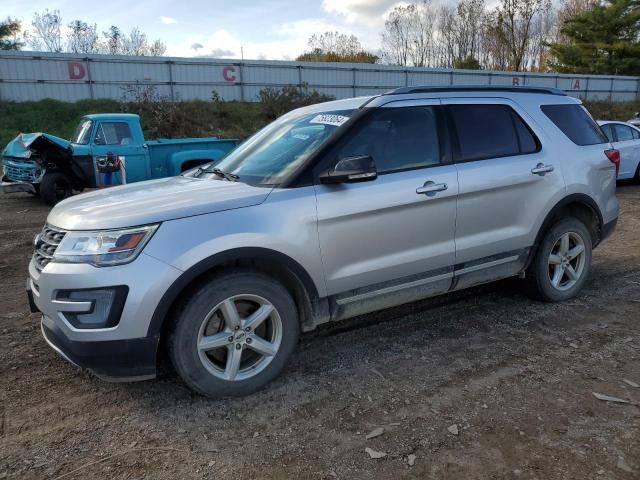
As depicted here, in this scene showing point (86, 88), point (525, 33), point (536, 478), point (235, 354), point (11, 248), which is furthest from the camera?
point (525, 33)

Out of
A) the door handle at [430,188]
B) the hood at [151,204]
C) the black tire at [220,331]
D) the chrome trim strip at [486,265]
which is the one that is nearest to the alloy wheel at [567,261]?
the chrome trim strip at [486,265]

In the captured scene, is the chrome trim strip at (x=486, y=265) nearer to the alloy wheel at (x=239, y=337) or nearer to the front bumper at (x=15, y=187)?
the alloy wheel at (x=239, y=337)

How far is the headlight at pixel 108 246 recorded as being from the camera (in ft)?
9.65

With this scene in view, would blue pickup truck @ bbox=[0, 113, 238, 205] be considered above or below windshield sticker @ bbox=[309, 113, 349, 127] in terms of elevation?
below

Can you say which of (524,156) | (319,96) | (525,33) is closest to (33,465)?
(524,156)

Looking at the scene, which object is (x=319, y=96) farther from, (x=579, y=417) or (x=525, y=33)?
(x=525, y=33)

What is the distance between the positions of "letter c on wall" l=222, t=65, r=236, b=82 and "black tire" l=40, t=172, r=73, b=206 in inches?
703

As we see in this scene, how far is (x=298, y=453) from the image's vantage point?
110 inches

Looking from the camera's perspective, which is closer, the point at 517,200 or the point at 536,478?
the point at 536,478

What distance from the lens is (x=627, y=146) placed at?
40.2 feet

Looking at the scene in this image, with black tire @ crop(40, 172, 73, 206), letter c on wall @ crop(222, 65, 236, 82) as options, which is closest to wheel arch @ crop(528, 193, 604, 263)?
black tire @ crop(40, 172, 73, 206)

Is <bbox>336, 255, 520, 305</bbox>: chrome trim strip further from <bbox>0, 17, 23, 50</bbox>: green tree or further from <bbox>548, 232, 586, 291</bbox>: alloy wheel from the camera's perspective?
<bbox>0, 17, 23, 50</bbox>: green tree

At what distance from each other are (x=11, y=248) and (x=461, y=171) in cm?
626

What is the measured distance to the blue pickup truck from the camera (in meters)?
11.1
